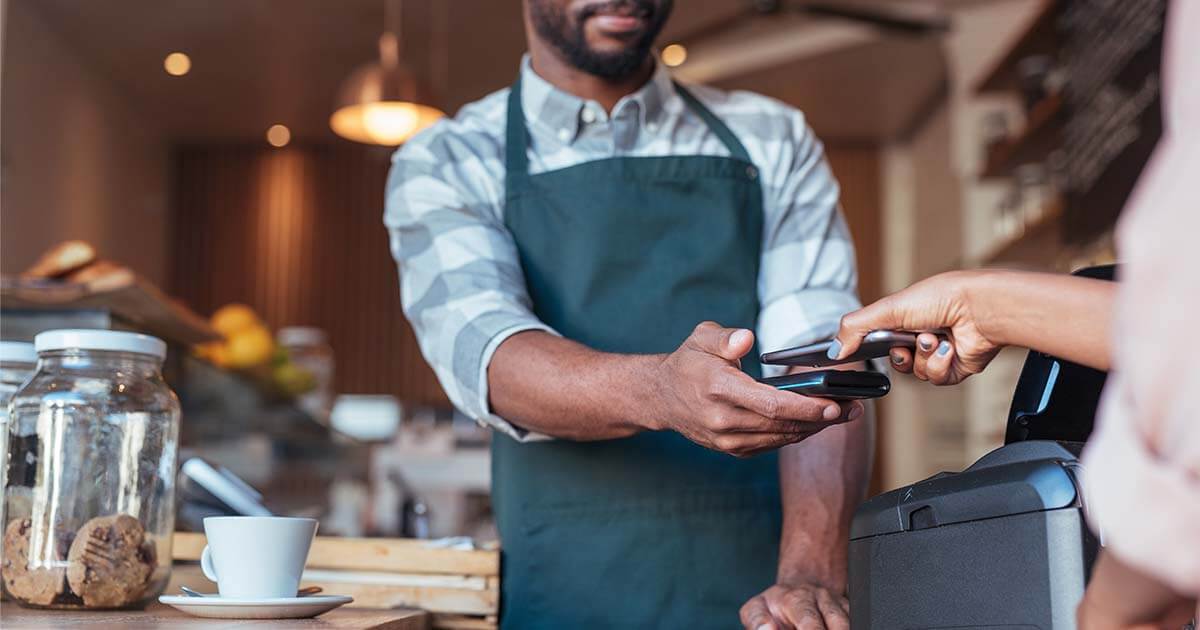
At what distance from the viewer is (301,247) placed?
6582 millimetres

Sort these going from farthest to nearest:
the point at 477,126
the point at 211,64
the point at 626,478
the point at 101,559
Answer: the point at 211,64 < the point at 477,126 < the point at 626,478 < the point at 101,559

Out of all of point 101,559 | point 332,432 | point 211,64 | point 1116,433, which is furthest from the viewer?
point 211,64

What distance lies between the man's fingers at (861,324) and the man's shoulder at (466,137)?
736 millimetres

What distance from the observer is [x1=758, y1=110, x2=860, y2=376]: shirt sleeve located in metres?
1.44

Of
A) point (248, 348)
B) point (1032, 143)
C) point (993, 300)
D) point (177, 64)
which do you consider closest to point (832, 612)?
point (993, 300)

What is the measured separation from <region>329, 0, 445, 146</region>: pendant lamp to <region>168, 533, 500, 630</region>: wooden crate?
2446 millimetres

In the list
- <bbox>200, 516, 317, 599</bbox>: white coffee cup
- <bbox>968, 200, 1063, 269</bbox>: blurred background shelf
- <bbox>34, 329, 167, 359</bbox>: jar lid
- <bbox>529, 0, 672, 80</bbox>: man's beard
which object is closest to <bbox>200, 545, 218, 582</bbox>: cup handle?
<bbox>200, 516, 317, 599</bbox>: white coffee cup

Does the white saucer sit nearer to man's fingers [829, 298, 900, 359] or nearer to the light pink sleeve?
man's fingers [829, 298, 900, 359]

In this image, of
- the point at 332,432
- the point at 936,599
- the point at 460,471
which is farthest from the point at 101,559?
the point at 332,432

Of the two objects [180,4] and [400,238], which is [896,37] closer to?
[180,4]

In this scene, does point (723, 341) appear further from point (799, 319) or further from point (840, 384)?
point (799, 319)

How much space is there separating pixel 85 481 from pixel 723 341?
1.82 feet

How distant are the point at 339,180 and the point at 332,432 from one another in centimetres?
267

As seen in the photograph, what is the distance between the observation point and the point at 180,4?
4750mm
